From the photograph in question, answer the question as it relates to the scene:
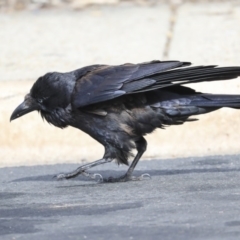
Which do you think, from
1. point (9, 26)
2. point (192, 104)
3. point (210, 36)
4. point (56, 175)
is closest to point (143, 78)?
point (192, 104)

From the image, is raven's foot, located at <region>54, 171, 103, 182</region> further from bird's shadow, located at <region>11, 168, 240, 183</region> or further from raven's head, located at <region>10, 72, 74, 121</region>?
raven's head, located at <region>10, 72, 74, 121</region>

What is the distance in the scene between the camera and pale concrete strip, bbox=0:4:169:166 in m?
8.69

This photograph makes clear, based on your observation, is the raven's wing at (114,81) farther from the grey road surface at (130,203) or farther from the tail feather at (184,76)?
the grey road surface at (130,203)

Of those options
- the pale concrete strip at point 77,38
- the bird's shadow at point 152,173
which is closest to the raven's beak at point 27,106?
the bird's shadow at point 152,173

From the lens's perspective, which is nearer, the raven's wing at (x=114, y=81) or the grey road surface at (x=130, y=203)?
the grey road surface at (x=130, y=203)

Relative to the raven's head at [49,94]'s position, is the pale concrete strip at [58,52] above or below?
below

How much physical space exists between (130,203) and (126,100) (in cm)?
130

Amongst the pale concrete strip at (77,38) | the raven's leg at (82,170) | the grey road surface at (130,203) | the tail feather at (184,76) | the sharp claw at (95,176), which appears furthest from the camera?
the pale concrete strip at (77,38)

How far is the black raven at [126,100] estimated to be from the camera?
721 centimetres

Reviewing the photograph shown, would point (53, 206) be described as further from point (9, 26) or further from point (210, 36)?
point (9, 26)

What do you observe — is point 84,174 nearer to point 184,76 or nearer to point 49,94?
point 49,94

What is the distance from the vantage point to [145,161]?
849cm

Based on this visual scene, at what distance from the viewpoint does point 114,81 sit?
7.29 m

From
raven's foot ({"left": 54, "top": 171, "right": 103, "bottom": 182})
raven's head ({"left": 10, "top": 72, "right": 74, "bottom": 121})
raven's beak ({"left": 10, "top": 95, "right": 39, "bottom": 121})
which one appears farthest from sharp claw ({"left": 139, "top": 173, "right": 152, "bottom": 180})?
raven's beak ({"left": 10, "top": 95, "right": 39, "bottom": 121})
